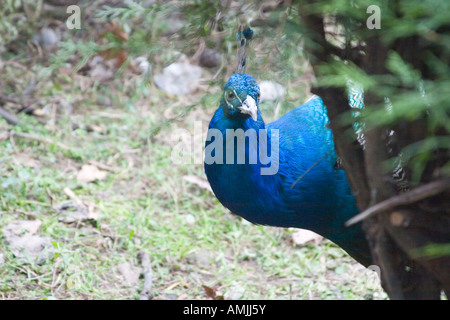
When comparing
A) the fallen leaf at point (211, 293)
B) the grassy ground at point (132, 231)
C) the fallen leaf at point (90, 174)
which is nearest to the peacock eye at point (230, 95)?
the grassy ground at point (132, 231)

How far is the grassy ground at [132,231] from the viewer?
340cm

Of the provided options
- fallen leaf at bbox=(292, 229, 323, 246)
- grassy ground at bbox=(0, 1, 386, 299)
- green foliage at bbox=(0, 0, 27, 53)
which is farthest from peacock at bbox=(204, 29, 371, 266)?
green foliage at bbox=(0, 0, 27, 53)

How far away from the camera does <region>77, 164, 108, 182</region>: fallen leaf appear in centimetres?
420

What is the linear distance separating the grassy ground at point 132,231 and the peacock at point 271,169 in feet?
0.66

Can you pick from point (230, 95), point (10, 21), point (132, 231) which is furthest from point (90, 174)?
point (230, 95)

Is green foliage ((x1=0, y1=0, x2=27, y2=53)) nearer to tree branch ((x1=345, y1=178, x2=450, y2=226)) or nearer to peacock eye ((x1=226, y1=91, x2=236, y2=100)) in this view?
peacock eye ((x1=226, y1=91, x2=236, y2=100))

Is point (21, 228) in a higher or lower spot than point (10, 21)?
lower

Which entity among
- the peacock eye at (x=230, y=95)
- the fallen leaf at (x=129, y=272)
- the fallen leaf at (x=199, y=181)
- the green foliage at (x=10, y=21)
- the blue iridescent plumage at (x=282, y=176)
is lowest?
the fallen leaf at (x=129, y=272)

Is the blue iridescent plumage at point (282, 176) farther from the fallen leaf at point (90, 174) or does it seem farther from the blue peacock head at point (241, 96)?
the fallen leaf at point (90, 174)

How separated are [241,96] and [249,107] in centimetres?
6

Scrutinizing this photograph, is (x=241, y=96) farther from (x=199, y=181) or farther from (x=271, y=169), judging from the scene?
(x=199, y=181)

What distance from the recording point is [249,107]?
2439 millimetres
